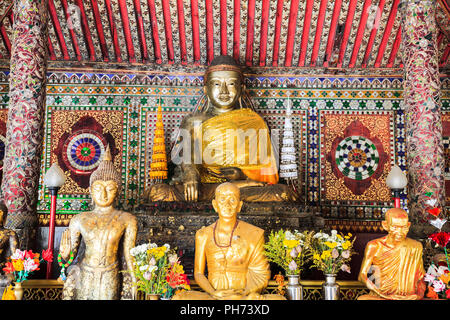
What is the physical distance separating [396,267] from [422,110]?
2.40 meters

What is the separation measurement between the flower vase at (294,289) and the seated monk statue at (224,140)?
2.48 metres

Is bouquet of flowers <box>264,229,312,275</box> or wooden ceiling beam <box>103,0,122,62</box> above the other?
wooden ceiling beam <box>103,0,122,62</box>

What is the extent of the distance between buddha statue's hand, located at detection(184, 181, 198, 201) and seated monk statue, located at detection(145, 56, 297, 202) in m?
0.20

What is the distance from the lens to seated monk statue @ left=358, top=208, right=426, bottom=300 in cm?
361

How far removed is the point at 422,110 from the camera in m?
5.41

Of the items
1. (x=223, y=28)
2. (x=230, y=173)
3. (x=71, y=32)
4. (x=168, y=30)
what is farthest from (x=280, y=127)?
(x=71, y=32)

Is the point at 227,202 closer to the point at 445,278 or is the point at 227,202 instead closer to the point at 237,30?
the point at 445,278

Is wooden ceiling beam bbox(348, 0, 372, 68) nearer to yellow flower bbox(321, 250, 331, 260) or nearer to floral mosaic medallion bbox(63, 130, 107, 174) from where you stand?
floral mosaic medallion bbox(63, 130, 107, 174)

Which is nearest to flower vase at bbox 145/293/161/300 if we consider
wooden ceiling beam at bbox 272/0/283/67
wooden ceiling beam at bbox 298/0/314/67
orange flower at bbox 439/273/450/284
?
orange flower at bbox 439/273/450/284

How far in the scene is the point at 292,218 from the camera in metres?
5.45

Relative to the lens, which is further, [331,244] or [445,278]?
[331,244]
